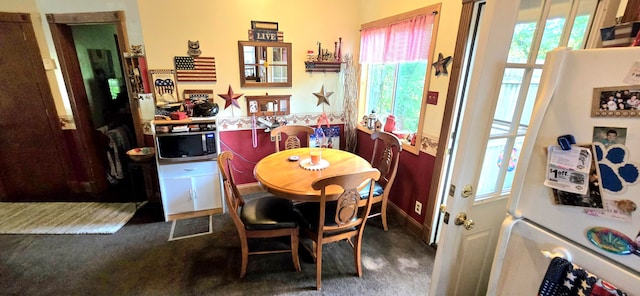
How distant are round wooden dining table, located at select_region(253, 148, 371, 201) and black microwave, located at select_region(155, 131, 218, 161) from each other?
2.37 feet

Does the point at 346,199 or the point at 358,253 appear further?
the point at 358,253

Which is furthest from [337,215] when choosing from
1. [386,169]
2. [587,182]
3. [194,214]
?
[194,214]

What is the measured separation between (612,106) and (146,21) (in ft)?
11.1

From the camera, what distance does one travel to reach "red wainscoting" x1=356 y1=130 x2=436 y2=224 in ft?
8.11

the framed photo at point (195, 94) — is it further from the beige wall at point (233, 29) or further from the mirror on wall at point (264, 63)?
the mirror on wall at point (264, 63)

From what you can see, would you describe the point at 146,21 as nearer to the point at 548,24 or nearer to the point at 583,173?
the point at 548,24

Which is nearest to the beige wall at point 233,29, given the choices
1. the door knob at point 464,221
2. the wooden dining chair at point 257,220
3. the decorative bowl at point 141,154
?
the decorative bowl at point 141,154

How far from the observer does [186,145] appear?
2641 millimetres

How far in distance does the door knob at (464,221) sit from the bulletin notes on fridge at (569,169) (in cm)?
38

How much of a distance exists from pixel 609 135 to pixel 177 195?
3.13 meters

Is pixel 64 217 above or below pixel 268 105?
below

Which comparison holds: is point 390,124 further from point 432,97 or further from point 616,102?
point 616,102

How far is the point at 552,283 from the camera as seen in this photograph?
2.81ft

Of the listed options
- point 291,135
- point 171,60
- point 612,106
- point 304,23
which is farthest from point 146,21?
point 612,106
